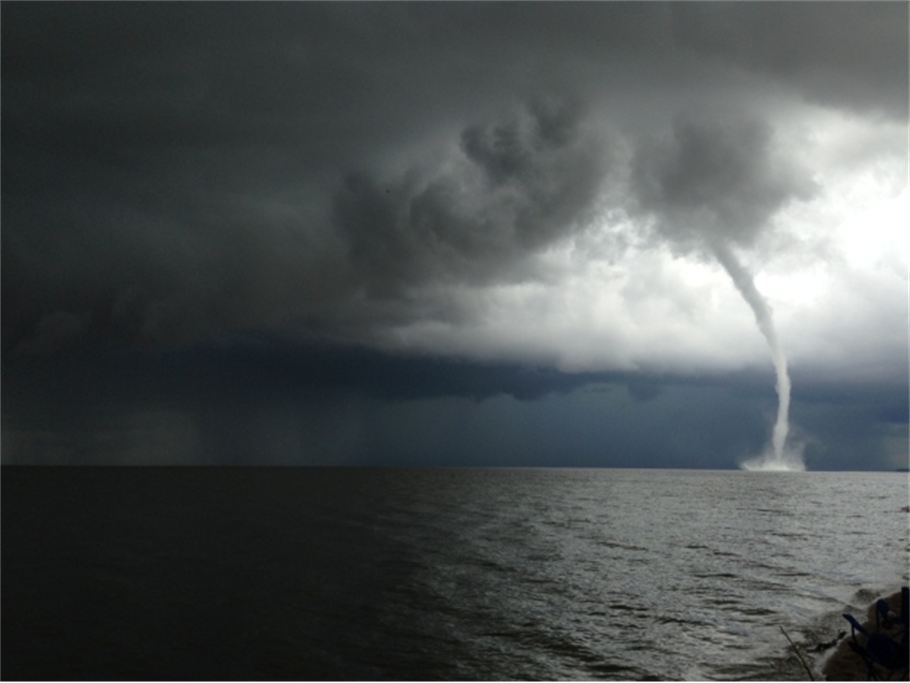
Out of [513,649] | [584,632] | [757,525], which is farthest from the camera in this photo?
[757,525]

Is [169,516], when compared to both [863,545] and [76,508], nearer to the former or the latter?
[76,508]

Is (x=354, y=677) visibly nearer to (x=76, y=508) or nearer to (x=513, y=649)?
(x=513, y=649)

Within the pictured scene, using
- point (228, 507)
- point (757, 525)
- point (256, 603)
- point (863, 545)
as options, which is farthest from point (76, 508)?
point (863, 545)

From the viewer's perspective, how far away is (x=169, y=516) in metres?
81.4

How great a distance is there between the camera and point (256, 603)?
3156cm

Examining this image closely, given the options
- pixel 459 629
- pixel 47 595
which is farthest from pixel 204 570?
pixel 459 629

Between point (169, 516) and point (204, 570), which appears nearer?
point (204, 570)

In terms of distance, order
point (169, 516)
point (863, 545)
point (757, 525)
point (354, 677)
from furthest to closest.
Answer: point (169, 516) < point (757, 525) < point (863, 545) < point (354, 677)

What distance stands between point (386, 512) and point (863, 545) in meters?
50.7

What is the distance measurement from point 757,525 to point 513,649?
196ft

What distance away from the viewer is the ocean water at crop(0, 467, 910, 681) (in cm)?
2255

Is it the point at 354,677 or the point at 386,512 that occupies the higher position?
the point at 354,677

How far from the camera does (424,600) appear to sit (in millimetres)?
32438

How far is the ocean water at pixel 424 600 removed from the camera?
22.5 m
